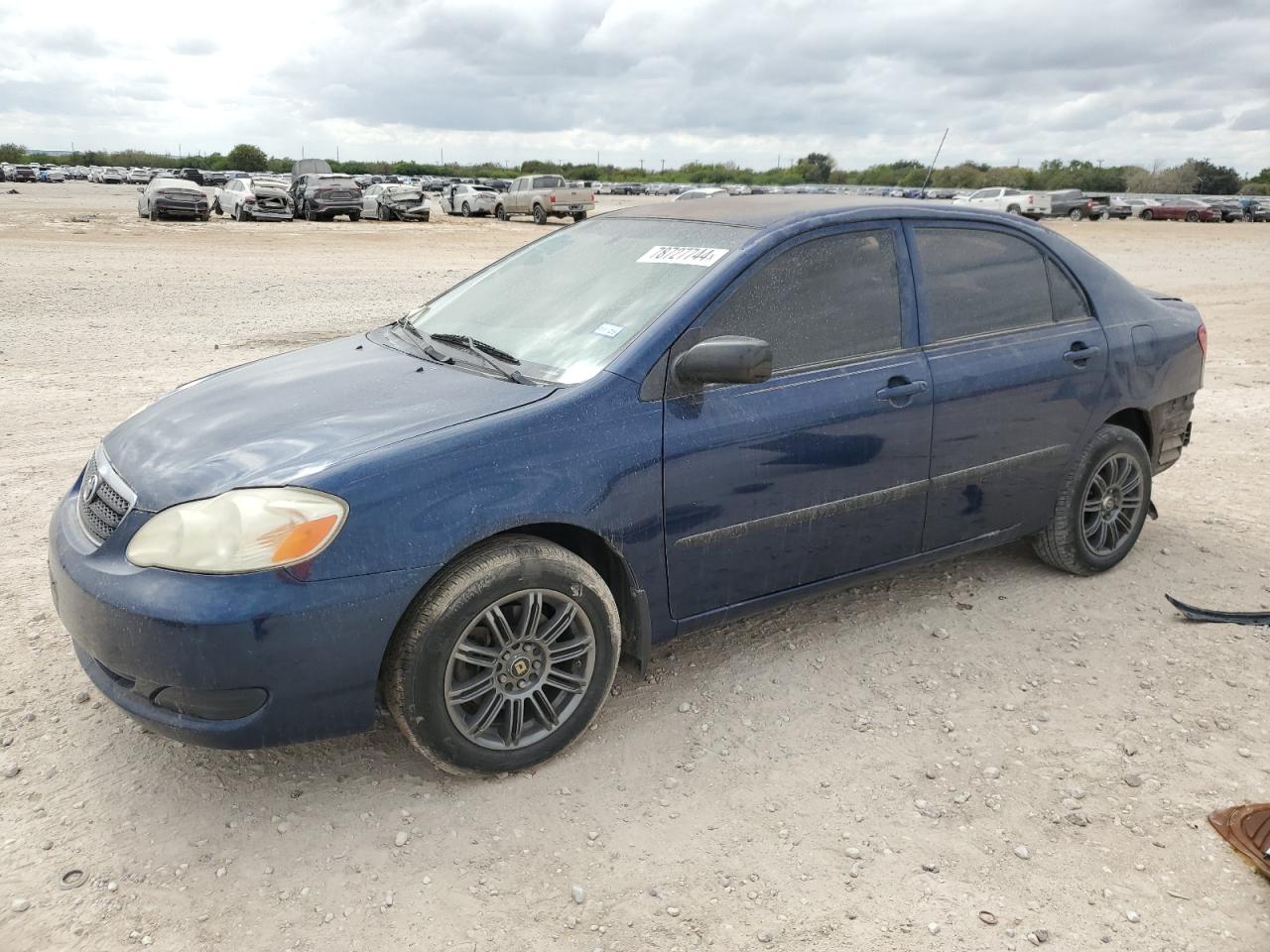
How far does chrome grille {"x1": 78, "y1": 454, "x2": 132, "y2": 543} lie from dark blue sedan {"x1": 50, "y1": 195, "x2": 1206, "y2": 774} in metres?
0.01

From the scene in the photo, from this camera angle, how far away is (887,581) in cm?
470

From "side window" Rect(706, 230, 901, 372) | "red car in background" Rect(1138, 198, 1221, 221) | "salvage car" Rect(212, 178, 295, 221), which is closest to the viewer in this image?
"side window" Rect(706, 230, 901, 372)

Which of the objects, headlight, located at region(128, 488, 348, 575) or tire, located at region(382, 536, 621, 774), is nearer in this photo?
headlight, located at region(128, 488, 348, 575)

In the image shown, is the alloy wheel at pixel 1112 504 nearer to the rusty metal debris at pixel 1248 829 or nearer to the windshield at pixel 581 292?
the rusty metal debris at pixel 1248 829

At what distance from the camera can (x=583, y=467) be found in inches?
122

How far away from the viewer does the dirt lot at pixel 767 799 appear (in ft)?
8.53

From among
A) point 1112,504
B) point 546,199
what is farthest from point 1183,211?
point 1112,504

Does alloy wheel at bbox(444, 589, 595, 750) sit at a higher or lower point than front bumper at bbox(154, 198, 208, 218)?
lower

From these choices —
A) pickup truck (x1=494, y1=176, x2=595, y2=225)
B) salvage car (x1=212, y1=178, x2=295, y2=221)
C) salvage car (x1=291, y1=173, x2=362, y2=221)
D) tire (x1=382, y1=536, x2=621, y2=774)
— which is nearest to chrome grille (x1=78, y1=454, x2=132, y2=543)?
tire (x1=382, y1=536, x2=621, y2=774)

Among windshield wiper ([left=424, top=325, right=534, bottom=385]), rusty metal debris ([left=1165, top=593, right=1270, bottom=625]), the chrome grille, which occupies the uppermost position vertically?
windshield wiper ([left=424, top=325, right=534, bottom=385])

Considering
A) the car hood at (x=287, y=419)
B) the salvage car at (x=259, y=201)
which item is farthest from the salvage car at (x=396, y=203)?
the car hood at (x=287, y=419)

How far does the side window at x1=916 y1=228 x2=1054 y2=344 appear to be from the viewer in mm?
4004

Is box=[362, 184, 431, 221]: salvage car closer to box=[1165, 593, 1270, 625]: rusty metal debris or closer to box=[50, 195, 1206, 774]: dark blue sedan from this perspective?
box=[50, 195, 1206, 774]: dark blue sedan

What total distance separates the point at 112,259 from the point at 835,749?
1783 centimetres
